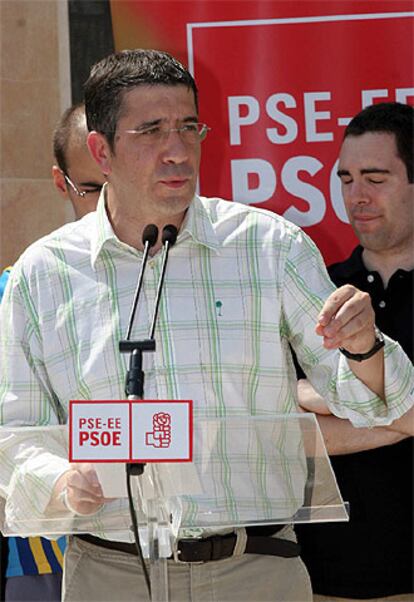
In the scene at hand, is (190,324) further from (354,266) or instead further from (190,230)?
(354,266)

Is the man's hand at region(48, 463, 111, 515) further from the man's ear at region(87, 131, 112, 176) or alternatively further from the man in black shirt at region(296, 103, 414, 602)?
the man in black shirt at region(296, 103, 414, 602)

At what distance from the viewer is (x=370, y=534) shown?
3.33 meters

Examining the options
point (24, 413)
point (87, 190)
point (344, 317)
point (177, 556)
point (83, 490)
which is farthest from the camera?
point (87, 190)

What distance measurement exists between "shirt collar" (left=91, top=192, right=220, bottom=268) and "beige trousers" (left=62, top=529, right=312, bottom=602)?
68 centimetres

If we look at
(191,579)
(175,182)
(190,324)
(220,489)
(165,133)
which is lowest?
(191,579)

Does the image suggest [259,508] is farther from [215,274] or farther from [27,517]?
[215,274]

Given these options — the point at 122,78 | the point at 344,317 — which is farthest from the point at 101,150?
the point at 344,317

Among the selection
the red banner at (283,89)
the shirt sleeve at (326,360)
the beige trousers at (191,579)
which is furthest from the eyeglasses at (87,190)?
the beige trousers at (191,579)

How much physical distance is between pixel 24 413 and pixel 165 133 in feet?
2.39

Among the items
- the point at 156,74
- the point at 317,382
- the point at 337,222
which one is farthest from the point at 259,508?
the point at 337,222

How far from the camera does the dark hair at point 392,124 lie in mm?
3672

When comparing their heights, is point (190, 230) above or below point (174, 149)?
below

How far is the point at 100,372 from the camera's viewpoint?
2695 millimetres

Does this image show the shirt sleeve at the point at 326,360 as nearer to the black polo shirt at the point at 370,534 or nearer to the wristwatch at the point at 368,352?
the wristwatch at the point at 368,352
